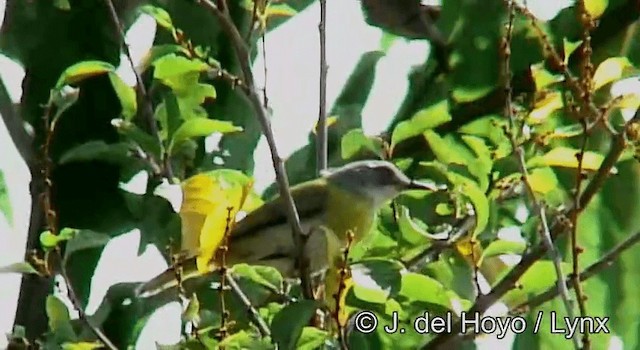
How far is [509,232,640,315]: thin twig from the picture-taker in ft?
4.52

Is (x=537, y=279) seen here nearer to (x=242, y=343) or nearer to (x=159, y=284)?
(x=242, y=343)

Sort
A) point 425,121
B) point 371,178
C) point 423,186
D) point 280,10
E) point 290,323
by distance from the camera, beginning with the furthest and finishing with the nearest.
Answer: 1. point 371,178
2. point 423,186
3. point 280,10
4. point 425,121
5. point 290,323

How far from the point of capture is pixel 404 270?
57.2 inches

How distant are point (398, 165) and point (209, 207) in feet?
1.24

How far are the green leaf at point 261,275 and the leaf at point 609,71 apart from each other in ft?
1.37

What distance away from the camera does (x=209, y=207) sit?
146 centimetres

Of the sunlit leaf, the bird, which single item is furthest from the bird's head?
the sunlit leaf

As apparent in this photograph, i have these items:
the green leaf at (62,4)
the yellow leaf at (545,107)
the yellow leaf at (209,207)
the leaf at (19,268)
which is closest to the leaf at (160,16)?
the green leaf at (62,4)

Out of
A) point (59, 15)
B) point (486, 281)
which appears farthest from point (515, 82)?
point (59, 15)

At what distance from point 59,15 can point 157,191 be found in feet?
1.36

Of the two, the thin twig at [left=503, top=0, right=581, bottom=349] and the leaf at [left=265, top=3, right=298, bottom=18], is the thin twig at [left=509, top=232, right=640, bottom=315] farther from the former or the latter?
the leaf at [left=265, top=3, right=298, bottom=18]

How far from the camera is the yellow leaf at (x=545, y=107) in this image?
1571 mm

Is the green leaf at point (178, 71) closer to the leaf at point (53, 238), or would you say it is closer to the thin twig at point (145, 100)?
the thin twig at point (145, 100)

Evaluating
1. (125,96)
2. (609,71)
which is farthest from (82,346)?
(609,71)
